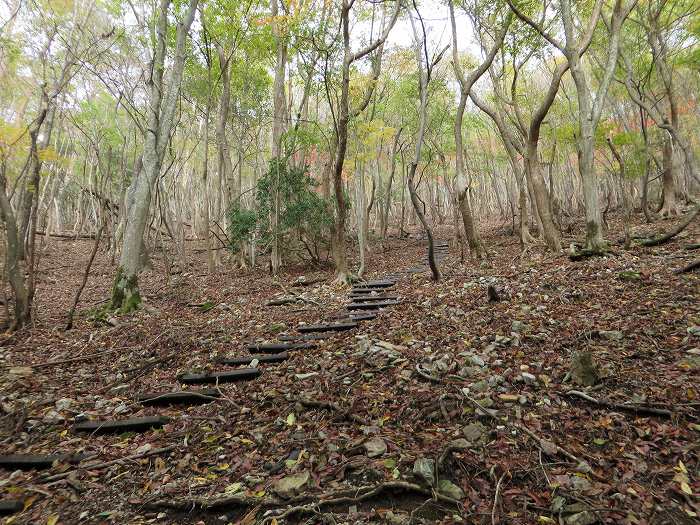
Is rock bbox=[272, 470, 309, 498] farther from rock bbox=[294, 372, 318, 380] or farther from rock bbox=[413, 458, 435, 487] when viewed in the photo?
rock bbox=[294, 372, 318, 380]

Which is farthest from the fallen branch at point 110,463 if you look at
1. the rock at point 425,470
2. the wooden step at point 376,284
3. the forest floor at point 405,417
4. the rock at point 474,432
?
the wooden step at point 376,284

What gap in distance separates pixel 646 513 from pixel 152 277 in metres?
14.7

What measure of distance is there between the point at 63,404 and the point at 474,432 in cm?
458

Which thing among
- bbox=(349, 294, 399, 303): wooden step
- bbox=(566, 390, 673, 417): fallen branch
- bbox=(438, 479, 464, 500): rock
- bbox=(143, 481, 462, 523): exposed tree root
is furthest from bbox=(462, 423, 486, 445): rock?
bbox=(349, 294, 399, 303): wooden step

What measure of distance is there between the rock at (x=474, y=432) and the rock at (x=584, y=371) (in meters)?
1.22

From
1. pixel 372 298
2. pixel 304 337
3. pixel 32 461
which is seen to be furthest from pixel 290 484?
pixel 372 298

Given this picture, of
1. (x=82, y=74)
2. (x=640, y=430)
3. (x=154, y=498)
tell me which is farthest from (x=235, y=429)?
(x=82, y=74)

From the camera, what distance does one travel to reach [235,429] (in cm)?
355

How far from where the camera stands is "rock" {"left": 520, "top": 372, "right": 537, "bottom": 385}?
3.62 m

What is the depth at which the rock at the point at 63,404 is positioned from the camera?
4.15 meters

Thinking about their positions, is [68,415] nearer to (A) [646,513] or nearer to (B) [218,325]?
(B) [218,325]

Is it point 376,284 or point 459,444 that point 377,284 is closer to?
point 376,284

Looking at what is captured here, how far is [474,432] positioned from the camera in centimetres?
298

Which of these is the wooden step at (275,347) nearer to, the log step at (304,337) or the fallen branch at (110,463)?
the log step at (304,337)
